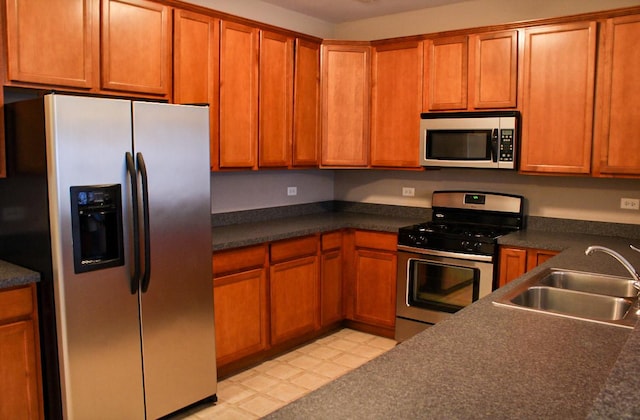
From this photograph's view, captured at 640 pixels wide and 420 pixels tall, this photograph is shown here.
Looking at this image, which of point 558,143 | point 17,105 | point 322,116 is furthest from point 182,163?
point 558,143

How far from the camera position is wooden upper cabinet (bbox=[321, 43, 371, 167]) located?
435 centimetres

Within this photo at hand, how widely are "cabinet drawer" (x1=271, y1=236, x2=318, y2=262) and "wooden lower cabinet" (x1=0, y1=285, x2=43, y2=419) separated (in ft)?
5.26

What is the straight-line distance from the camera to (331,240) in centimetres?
418

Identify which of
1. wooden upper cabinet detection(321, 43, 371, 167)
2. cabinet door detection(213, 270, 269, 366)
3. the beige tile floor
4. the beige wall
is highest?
the beige wall

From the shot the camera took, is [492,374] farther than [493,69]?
No

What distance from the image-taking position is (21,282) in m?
2.37

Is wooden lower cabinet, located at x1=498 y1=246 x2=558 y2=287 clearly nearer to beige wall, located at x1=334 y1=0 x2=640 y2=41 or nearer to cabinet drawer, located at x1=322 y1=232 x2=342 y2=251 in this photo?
cabinet drawer, located at x1=322 y1=232 x2=342 y2=251

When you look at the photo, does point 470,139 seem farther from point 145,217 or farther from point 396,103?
point 145,217

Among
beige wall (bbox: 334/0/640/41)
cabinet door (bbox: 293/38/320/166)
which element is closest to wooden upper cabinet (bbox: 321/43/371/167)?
cabinet door (bbox: 293/38/320/166)

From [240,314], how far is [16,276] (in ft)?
4.70

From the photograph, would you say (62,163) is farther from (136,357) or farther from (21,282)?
(136,357)

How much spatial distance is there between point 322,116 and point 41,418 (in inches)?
113

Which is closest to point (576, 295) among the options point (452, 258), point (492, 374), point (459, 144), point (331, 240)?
point (492, 374)

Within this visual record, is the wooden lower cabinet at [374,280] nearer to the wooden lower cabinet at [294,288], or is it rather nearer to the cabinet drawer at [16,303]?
the wooden lower cabinet at [294,288]
